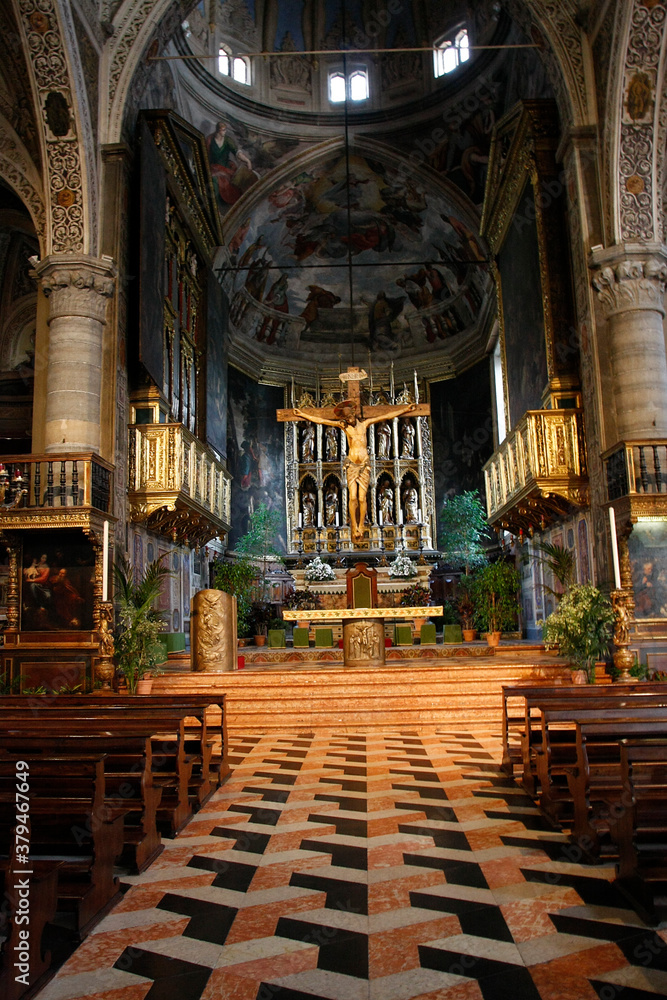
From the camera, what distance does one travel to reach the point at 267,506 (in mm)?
28453

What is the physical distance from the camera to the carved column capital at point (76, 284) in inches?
553

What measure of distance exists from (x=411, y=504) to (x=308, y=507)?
3.81m

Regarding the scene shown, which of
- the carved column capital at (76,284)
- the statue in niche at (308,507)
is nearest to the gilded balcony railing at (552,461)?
the carved column capital at (76,284)

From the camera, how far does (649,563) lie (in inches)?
496

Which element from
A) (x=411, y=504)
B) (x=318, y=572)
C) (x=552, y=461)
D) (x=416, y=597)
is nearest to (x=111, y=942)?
(x=552, y=461)

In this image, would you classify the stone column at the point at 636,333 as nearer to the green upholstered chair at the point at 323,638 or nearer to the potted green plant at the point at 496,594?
the potted green plant at the point at 496,594

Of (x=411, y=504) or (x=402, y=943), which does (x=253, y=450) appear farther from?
(x=402, y=943)

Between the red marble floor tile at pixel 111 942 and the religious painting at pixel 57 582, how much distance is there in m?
9.34

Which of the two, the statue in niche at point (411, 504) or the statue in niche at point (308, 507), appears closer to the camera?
the statue in niche at point (411, 504)

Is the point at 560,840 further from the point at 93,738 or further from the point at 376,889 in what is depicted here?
the point at 93,738

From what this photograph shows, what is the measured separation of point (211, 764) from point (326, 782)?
48.1 inches

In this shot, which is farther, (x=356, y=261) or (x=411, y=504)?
(x=356, y=261)

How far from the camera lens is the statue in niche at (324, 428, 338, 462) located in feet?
96.8

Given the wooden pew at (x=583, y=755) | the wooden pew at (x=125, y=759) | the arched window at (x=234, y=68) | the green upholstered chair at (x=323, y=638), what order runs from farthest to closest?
1. the arched window at (x=234, y=68)
2. the green upholstered chair at (x=323, y=638)
3. the wooden pew at (x=583, y=755)
4. the wooden pew at (x=125, y=759)
